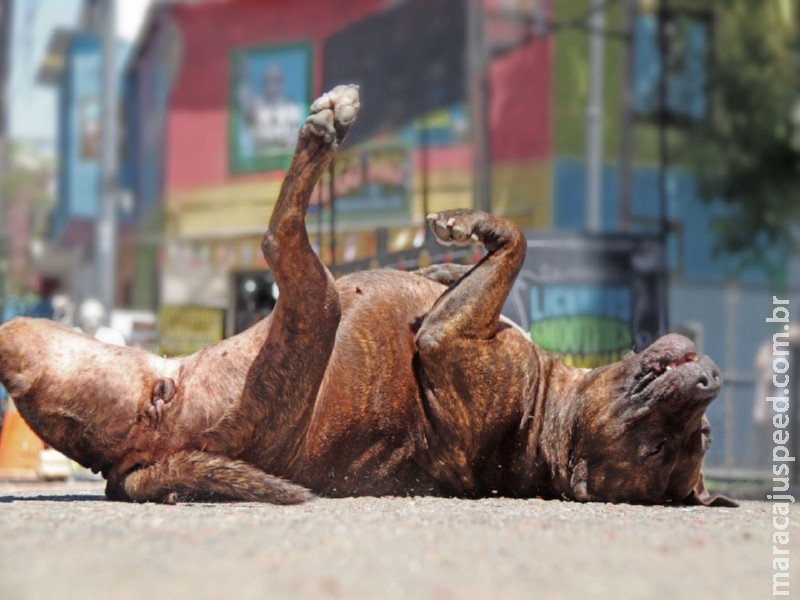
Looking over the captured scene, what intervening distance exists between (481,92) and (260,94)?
1212cm

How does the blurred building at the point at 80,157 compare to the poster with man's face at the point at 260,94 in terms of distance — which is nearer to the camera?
the poster with man's face at the point at 260,94

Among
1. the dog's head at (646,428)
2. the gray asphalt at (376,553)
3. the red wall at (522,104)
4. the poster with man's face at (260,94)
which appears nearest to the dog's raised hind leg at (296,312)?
the gray asphalt at (376,553)

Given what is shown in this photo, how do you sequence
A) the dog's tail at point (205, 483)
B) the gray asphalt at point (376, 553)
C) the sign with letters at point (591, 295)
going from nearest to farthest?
the gray asphalt at point (376, 553), the dog's tail at point (205, 483), the sign with letters at point (591, 295)

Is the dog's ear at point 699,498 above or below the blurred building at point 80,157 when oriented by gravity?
below

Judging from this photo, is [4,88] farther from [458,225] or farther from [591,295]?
[458,225]

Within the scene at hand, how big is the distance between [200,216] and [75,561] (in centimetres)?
2628

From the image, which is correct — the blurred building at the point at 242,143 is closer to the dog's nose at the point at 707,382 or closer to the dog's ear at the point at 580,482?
the dog's ear at the point at 580,482

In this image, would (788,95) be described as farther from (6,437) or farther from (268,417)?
(268,417)

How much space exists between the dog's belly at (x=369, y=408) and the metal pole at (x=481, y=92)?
4769mm

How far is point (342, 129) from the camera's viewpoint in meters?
5.51

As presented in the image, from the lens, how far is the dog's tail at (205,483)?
5.34 m

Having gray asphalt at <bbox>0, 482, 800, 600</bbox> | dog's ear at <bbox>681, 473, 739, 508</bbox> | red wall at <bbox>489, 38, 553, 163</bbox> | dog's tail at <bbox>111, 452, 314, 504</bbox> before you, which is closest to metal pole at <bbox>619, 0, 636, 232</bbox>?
red wall at <bbox>489, 38, 553, 163</bbox>

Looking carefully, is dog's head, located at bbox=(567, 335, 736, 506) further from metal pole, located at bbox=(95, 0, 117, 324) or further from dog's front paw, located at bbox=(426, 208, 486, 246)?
metal pole, located at bbox=(95, 0, 117, 324)

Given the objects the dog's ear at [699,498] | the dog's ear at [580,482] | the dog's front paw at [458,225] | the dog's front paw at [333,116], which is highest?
the dog's front paw at [333,116]
